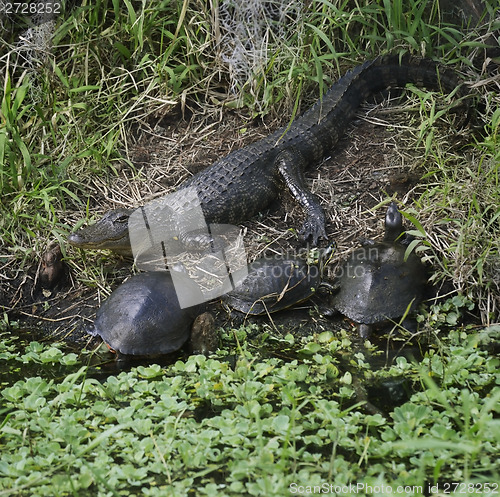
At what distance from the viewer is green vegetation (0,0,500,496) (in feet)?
10.1

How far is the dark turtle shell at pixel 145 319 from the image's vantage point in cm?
419

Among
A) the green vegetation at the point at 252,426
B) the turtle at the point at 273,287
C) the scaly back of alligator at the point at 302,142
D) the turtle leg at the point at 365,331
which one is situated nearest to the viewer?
the green vegetation at the point at 252,426

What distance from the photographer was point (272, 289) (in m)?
4.55

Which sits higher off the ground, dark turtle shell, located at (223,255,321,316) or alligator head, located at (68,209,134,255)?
alligator head, located at (68,209,134,255)

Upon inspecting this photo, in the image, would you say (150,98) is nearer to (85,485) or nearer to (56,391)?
(56,391)

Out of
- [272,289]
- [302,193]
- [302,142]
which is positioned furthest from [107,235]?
[302,142]

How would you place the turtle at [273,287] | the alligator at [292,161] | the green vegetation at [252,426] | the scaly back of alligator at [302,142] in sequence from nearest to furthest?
the green vegetation at [252,426]
the turtle at [273,287]
the alligator at [292,161]
the scaly back of alligator at [302,142]

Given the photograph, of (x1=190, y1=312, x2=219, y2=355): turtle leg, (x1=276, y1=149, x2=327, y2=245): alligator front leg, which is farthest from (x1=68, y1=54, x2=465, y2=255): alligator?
Answer: (x1=190, y1=312, x2=219, y2=355): turtle leg

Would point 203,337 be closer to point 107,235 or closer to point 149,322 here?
point 149,322

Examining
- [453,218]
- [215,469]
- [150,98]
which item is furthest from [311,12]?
[215,469]

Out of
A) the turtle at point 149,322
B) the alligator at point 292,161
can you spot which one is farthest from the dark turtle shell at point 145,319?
the alligator at point 292,161

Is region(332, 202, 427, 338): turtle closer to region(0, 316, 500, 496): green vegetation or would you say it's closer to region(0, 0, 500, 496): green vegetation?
region(0, 0, 500, 496): green vegetation

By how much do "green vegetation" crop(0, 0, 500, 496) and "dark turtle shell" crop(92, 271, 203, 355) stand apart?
8.3 inches

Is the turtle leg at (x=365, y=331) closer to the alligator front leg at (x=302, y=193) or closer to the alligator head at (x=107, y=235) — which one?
the alligator front leg at (x=302, y=193)
